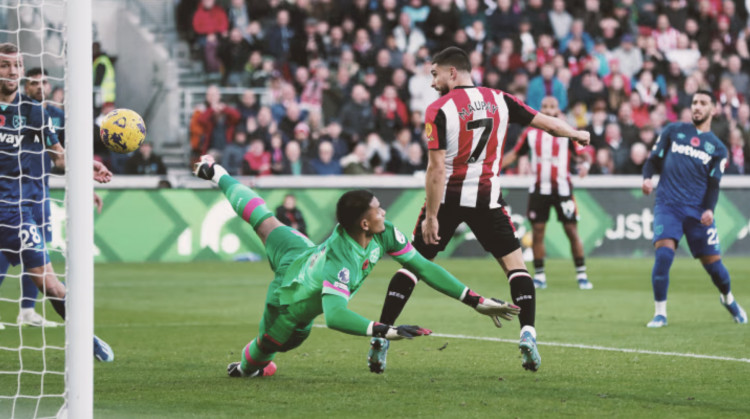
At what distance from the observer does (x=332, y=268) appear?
6.34 metres

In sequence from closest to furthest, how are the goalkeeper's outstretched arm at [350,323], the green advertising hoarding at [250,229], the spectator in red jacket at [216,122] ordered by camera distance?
the goalkeeper's outstretched arm at [350,323], the green advertising hoarding at [250,229], the spectator in red jacket at [216,122]

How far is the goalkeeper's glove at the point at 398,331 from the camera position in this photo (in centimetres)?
547

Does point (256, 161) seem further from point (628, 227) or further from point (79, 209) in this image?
point (79, 209)

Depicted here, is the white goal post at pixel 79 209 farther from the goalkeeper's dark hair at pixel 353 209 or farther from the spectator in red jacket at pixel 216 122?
the spectator in red jacket at pixel 216 122

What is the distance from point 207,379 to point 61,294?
1706 millimetres

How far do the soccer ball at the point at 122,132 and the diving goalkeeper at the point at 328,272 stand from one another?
681 mm

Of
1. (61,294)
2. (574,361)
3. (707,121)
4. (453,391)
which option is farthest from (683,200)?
(61,294)

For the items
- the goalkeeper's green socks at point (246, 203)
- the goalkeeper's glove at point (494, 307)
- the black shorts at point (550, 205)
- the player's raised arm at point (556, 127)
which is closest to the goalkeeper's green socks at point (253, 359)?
the goalkeeper's green socks at point (246, 203)

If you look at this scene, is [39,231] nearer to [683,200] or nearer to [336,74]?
[683,200]

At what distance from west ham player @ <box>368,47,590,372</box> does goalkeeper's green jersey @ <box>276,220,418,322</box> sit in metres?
0.59

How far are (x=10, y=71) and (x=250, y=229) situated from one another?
1068cm

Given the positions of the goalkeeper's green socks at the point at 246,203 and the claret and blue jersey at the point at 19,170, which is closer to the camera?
the goalkeeper's green socks at the point at 246,203

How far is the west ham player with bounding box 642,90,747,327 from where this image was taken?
10188 mm

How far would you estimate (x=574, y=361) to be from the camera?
25.4 feet
